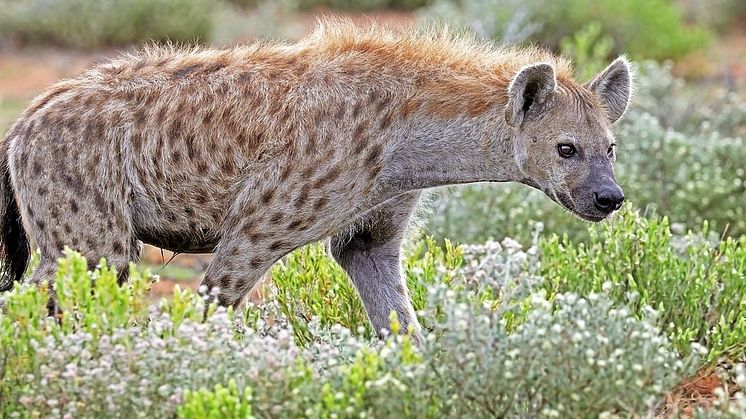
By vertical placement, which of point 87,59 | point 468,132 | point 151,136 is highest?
point 468,132

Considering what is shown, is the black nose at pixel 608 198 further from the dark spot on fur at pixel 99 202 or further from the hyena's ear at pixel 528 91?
the dark spot on fur at pixel 99 202

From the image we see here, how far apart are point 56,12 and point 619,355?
14.7 meters

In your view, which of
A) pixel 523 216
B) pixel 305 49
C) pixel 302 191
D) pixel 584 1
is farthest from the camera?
pixel 584 1

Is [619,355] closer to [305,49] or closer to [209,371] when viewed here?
[209,371]

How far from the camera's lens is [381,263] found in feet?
17.5

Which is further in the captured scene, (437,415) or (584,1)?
(584,1)

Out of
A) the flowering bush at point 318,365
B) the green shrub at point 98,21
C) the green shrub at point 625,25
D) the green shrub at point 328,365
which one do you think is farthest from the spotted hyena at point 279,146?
the green shrub at point 98,21

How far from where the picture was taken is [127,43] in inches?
683

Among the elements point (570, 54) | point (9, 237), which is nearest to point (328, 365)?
point (9, 237)

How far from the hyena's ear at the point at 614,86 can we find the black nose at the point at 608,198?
0.57 metres

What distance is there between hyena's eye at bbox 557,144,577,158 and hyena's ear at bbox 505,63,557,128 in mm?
183

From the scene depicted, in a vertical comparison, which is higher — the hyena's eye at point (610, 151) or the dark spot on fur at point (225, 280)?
the hyena's eye at point (610, 151)

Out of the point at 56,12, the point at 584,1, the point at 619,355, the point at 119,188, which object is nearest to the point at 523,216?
the point at 119,188

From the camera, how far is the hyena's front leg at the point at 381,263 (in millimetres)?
5281
